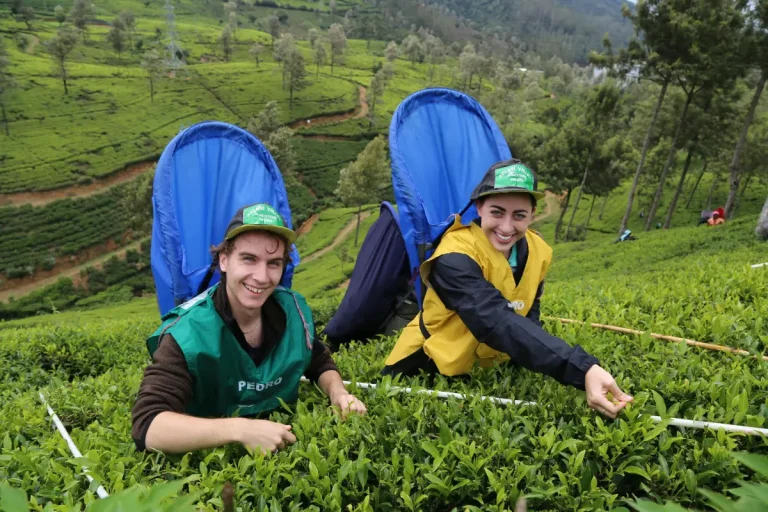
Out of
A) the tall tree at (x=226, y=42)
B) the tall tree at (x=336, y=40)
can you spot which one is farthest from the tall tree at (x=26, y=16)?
the tall tree at (x=336, y=40)

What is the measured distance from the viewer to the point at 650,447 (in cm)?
211

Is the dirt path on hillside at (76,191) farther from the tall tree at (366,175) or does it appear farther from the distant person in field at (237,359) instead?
the distant person in field at (237,359)

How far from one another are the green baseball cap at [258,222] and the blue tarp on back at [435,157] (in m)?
1.48

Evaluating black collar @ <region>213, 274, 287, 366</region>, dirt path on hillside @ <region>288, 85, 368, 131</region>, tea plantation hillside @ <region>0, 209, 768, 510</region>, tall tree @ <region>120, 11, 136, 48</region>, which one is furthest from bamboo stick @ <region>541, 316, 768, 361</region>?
tall tree @ <region>120, 11, 136, 48</region>

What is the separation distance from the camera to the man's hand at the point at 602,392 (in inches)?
84.9

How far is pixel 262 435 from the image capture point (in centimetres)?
222

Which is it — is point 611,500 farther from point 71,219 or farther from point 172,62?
point 172,62

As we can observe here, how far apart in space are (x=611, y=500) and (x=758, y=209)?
37.0 m

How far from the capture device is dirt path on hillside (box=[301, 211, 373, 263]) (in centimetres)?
3653

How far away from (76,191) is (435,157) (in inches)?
1842

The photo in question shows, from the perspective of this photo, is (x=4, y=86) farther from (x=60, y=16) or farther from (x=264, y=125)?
(x=60, y=16)

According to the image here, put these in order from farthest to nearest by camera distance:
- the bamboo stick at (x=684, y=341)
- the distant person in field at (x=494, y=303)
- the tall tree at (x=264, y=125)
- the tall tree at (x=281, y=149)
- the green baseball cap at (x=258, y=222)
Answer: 1. the tall tree at (x=264, y=125)
2. the tall tree at (x=281, y=149)
3. the bamboo stick at (x=684, y=341)
4. the green baseball cap at (x=258, y=222)
5. the distant person in field at (x=494, y=303)

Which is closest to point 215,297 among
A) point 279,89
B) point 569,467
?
point 569,467

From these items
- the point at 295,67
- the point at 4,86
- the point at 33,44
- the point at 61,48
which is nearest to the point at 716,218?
the point at 295,67
